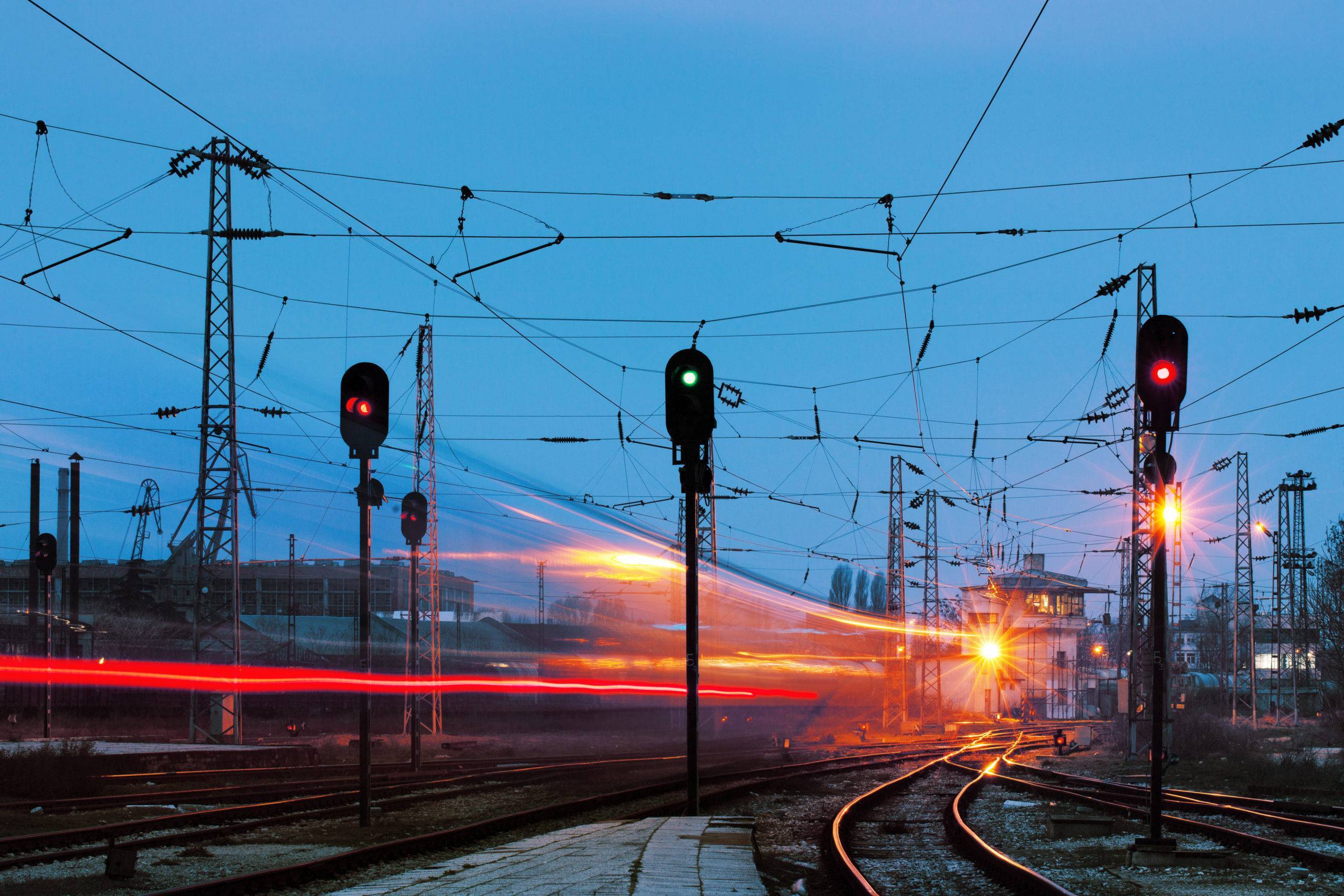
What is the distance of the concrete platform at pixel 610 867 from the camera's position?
841 centimetres

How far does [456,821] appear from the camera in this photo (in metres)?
16.0

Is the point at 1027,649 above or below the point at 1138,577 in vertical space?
below

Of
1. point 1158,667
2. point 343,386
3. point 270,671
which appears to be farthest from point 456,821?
point 270,671

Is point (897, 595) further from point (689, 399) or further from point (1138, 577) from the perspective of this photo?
point (689, 399)

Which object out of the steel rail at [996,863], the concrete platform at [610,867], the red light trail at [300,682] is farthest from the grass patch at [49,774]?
the red light trail at [300,682]

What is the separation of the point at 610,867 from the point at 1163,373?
868 centimetres

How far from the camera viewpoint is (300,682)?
172 feet

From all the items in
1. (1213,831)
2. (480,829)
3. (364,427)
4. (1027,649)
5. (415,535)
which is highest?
(364,427)

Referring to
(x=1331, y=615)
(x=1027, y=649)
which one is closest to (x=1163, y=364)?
(x=1331, y=615)

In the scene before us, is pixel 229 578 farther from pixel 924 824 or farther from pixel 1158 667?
pixel 1158 667

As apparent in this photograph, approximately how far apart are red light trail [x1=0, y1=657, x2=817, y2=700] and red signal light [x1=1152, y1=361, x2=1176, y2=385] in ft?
88.5

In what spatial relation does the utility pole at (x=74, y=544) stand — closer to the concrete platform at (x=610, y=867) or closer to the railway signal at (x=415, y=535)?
the railway signal at (x=415, y=535)

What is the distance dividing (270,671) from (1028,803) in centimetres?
3740

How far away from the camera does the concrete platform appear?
27.6 ft
